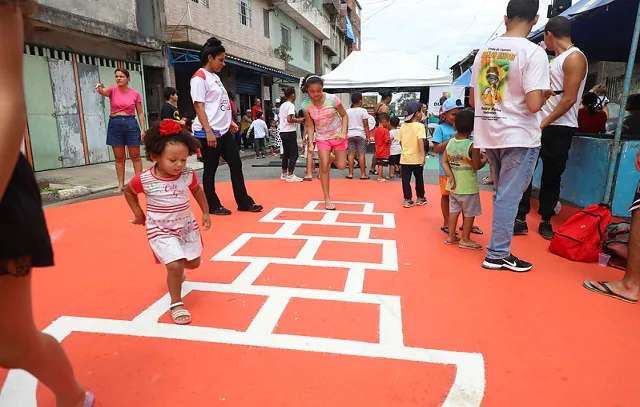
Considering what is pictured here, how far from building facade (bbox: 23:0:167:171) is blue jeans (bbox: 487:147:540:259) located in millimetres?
8032

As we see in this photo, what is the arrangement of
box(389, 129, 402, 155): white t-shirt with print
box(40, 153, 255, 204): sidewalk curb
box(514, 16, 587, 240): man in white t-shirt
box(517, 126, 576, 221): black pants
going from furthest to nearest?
box(389, 129, 402, 155): white t-shirt with print → box(40, 153, 255, 204): sidewalk curb → box(517, 126, 576, 221): black pants → box(514, 16, 587, 240): man in white t-shirt

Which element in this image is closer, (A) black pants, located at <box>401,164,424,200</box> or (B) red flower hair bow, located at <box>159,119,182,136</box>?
(B) red flower hair bow, located at <box>159,119,182,136</box>

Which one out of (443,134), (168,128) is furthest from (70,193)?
(443,134)

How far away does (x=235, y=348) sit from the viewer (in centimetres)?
212

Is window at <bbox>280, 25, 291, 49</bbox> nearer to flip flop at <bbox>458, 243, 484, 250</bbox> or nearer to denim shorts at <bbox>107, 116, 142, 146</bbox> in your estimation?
denim shorts at <bbox>107, 116, 142, 146</bbox>

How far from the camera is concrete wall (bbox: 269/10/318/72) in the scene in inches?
817

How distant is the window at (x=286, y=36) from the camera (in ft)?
72.3

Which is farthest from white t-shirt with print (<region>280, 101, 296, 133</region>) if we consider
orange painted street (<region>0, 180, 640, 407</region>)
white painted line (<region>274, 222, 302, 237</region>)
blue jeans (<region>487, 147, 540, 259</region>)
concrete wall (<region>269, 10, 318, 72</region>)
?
concrete wall (<region>269, 10, 318, 72</region>)

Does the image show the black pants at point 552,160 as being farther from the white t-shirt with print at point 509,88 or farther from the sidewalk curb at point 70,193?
the sidewalk curb at point 70,193

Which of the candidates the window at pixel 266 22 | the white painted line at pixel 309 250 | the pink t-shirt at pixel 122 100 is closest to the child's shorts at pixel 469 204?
the white painted line at pixel 309 250

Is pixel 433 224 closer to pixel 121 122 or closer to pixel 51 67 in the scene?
pixel 121 122

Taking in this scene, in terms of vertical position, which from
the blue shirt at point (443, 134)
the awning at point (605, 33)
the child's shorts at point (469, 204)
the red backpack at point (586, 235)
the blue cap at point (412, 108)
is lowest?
the red backpack at point (586, 235)

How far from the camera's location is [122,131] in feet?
20.0

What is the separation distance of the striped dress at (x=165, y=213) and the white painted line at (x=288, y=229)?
1691 millimetres
